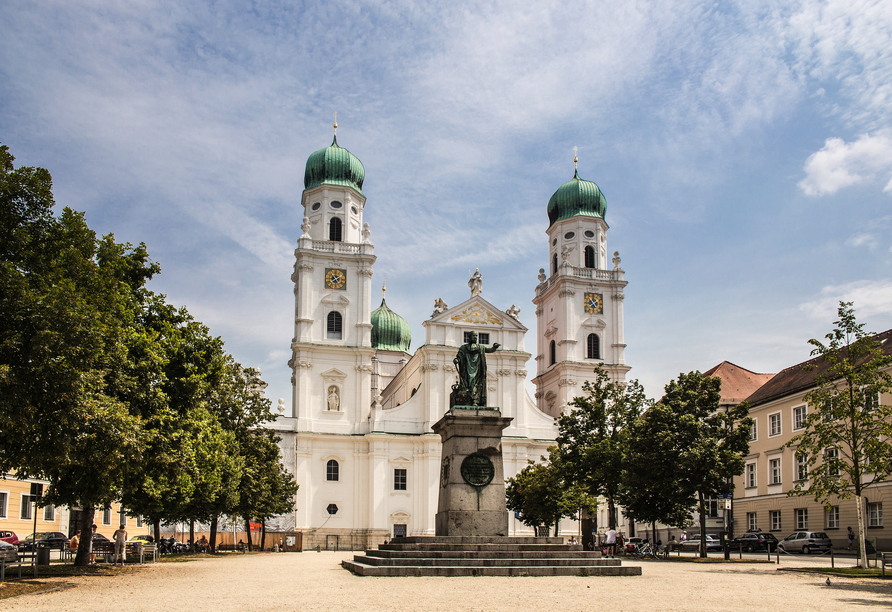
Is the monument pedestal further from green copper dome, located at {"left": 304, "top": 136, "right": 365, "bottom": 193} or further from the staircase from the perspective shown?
green copper dome, located at {"left": 304, "top": 136, "right": 365, "bottom": 193}

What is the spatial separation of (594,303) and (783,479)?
24904 millimetres

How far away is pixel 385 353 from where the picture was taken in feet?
264

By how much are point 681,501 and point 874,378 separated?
9.61 metres

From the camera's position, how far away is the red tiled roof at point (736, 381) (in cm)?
5581

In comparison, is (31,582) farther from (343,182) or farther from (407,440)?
(343,182)

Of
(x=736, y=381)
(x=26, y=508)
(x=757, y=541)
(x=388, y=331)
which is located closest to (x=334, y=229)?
(x=388, y=331)

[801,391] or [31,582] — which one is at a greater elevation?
[801,391]

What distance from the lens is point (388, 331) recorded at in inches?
3191

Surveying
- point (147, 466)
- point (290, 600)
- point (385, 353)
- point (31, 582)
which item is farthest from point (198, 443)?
point (385, 353)

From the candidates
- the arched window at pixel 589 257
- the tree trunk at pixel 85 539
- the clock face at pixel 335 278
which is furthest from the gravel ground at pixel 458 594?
the arched window at pixel 589 257

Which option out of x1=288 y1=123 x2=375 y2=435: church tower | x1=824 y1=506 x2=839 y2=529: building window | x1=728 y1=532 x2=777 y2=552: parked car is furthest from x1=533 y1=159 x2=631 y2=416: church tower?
x1=824 y1=506 x2=839 y2=529: building window

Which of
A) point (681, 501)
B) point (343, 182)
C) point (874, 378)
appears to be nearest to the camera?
point (874, 378)

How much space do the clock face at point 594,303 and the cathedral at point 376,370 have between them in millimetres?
→ 83

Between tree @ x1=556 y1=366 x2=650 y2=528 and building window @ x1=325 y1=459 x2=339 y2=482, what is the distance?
76.5ft
